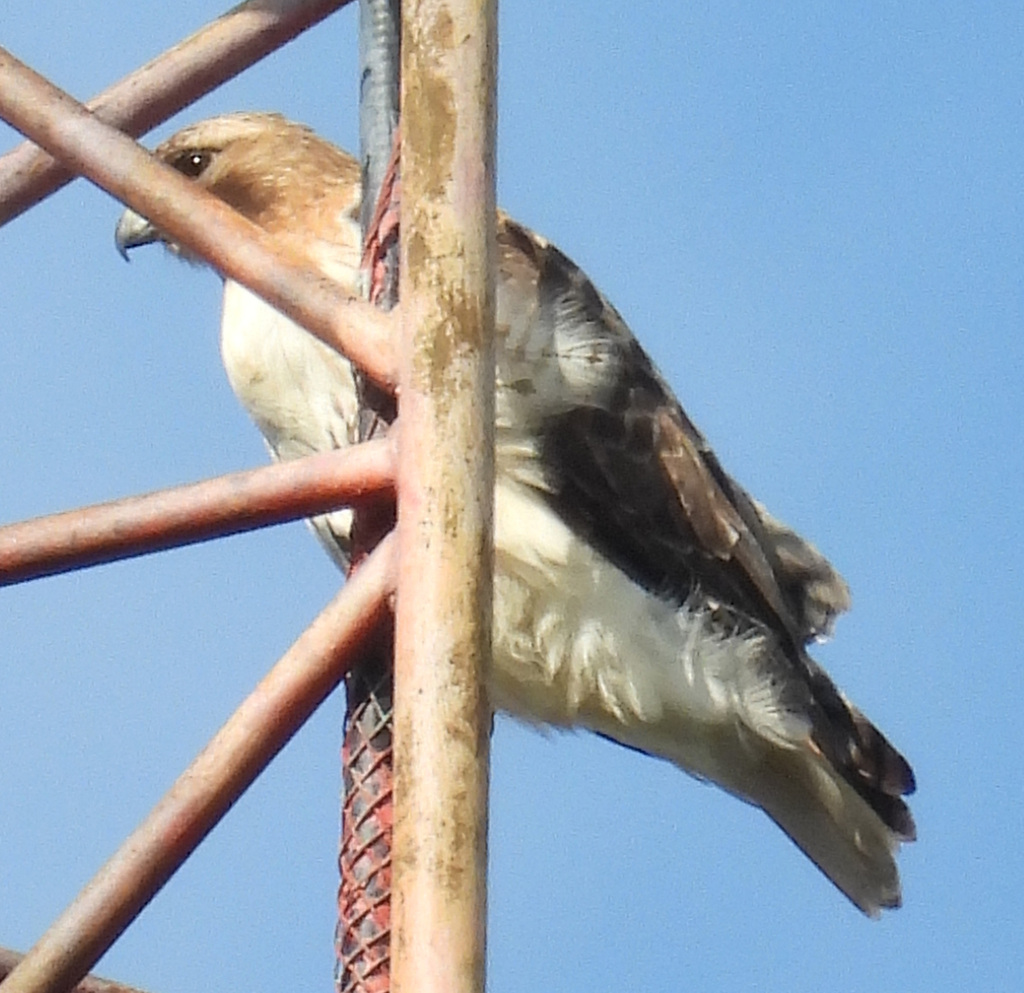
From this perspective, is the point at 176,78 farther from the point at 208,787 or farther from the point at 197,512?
the point at 208,787

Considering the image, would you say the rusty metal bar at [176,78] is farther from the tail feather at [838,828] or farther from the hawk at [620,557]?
the tail feather at [838,828]

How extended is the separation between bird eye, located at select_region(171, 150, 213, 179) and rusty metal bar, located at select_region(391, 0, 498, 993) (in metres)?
3.01

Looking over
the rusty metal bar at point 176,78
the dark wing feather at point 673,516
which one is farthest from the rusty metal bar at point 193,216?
the dark wing feather at point 673,516

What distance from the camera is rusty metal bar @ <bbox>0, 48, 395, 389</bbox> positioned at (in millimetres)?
2359

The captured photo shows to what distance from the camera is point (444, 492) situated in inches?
86.6

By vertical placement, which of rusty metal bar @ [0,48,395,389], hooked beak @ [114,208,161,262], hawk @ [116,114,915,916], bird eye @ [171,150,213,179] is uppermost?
bird eye @ [171,150,213,179]

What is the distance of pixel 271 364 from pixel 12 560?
2.07 meters

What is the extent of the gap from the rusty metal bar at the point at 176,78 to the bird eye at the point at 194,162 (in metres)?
2.25

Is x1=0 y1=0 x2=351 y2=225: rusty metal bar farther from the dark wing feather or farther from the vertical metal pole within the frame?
the dark wing feather

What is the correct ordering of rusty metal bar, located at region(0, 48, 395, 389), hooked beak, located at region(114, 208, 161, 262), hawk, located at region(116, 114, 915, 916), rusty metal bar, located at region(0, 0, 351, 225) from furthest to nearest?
hooked beak, located at region(114, 208, 161, 262)
hawk, located at region(116, 114, 915, 916)
rusty metal bar, located at region(0, 0, 351, 225)
rusty metal bar, located at region(0, 48, 395, 389)

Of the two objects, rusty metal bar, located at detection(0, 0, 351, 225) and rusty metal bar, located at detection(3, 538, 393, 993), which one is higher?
rusty metal bar, located at detection(0, 0, 351, 225)

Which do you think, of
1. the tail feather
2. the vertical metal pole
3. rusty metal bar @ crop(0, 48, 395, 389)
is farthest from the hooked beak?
the vertical metal pole

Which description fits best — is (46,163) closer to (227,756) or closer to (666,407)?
(227,756)

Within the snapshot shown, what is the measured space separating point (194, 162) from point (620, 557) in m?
1.59
